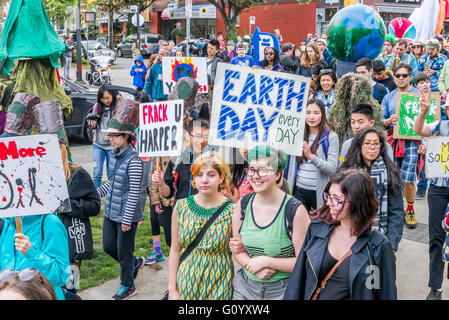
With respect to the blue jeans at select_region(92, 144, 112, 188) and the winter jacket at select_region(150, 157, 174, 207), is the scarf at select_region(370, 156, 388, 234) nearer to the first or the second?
the winter jacket at select_region(150, 157, 174, 207)

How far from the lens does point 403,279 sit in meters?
5.26

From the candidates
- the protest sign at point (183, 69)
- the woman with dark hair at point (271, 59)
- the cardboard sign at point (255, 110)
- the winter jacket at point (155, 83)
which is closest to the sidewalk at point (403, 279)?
the cardboard sign at point (255, 110)

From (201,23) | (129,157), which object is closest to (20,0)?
(129,157)

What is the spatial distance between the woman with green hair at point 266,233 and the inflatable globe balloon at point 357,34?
17.8 ft

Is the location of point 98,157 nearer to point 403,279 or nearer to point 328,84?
point 328,84

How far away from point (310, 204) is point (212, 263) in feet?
6.43

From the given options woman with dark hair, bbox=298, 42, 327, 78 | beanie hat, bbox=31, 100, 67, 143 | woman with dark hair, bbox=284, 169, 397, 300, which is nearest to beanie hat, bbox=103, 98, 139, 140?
beanie hat, bbox=31, 100, 67, 143

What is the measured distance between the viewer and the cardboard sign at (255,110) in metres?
4.18

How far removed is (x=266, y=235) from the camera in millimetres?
3172

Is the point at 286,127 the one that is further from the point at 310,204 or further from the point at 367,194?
the point at 367,194

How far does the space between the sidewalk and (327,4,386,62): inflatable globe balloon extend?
3.31 m

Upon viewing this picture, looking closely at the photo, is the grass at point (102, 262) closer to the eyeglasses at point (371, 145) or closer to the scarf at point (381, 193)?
the scarf at point (381, 193)

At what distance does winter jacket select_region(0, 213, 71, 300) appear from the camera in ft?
9.84

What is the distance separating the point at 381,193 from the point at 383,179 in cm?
11
